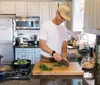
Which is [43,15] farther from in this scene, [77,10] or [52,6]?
[77,10]

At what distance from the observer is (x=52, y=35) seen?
260 cm

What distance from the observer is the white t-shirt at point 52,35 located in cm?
258

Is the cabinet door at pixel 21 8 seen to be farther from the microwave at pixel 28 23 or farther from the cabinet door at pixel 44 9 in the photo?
the cabinet door at pixel 44 9

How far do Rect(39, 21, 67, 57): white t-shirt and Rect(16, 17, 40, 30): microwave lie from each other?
2.43 meters

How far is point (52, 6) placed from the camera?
5121 mm

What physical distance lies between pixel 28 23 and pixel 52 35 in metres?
2.52

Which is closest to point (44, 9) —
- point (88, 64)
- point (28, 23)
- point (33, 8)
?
point (33, 8)

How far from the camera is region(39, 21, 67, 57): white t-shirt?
258cm

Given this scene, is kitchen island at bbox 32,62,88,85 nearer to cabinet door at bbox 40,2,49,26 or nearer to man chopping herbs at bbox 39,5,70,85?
man chopping herbs at bbox 39,5,70,85

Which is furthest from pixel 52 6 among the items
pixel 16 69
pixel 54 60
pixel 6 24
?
pixel 16 69

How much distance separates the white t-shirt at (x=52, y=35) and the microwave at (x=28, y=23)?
243cm

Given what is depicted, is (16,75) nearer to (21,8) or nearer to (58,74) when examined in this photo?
(58,74)

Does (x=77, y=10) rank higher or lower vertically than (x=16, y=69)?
higher

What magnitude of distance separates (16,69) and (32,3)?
3194 mm
